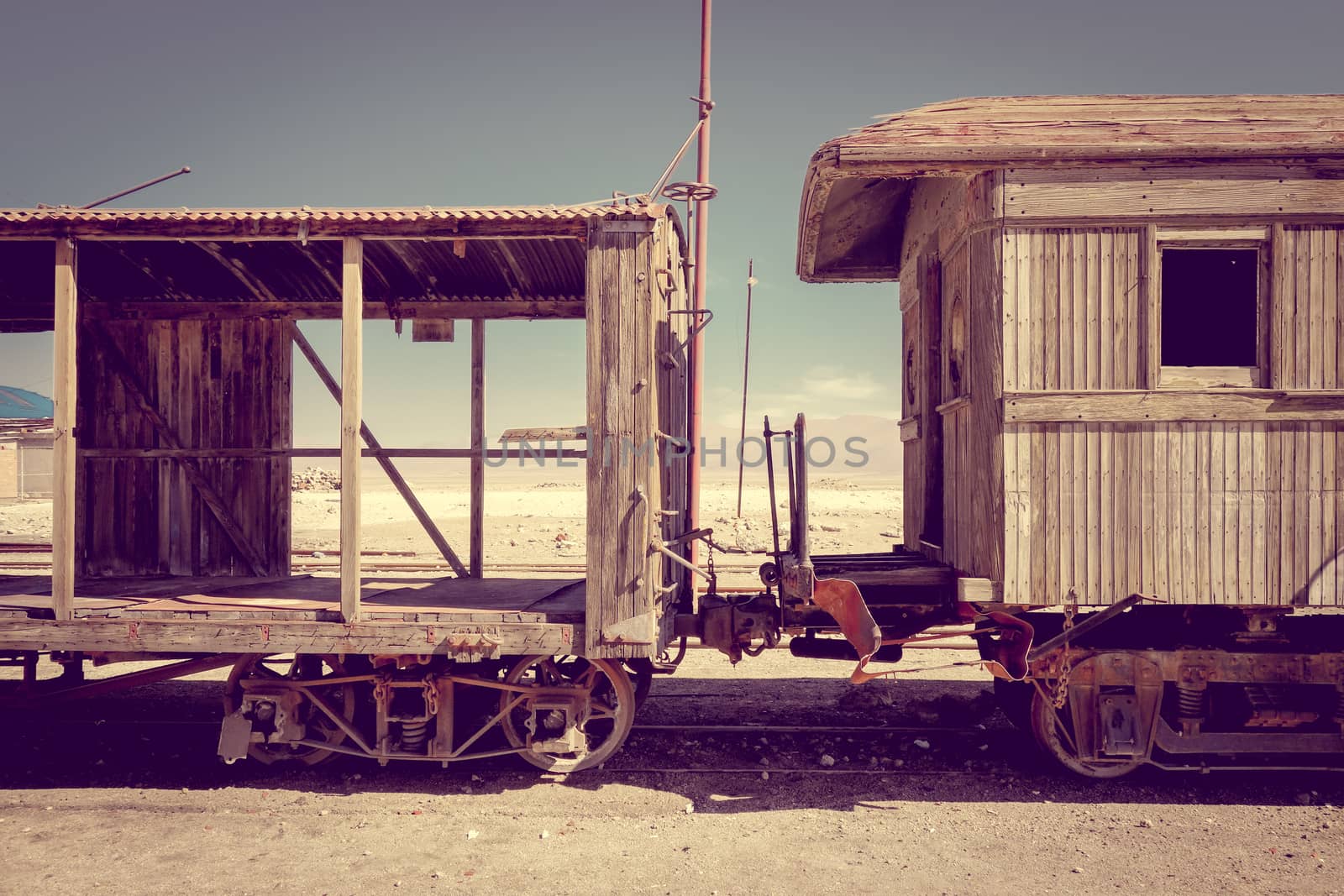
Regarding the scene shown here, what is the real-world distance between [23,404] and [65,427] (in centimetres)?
2335

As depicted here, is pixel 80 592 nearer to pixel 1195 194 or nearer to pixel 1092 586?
pixel 1092 586

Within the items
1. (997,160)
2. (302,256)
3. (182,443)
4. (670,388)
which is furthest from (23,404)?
(997,160)

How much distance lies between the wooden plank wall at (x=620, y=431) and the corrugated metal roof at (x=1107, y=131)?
1700 mm

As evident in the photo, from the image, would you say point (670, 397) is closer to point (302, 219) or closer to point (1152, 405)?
point (302, 219)

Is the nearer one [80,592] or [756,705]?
[80,592]

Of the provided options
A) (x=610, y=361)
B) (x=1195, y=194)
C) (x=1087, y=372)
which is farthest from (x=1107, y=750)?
(x=610, y=361)

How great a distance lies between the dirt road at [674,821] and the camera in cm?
472

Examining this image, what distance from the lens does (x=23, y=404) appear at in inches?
936

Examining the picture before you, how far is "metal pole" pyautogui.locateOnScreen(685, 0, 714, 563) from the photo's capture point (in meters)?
9.37

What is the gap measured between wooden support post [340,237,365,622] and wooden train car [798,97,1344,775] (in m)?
3.51

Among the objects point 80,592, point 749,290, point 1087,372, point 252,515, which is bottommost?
point 80,592

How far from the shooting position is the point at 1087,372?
18.5 ft

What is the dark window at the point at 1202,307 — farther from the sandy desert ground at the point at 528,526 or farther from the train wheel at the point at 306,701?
the sandy desert ground at the point at 528,526

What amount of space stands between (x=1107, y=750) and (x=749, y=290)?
13.6 m
